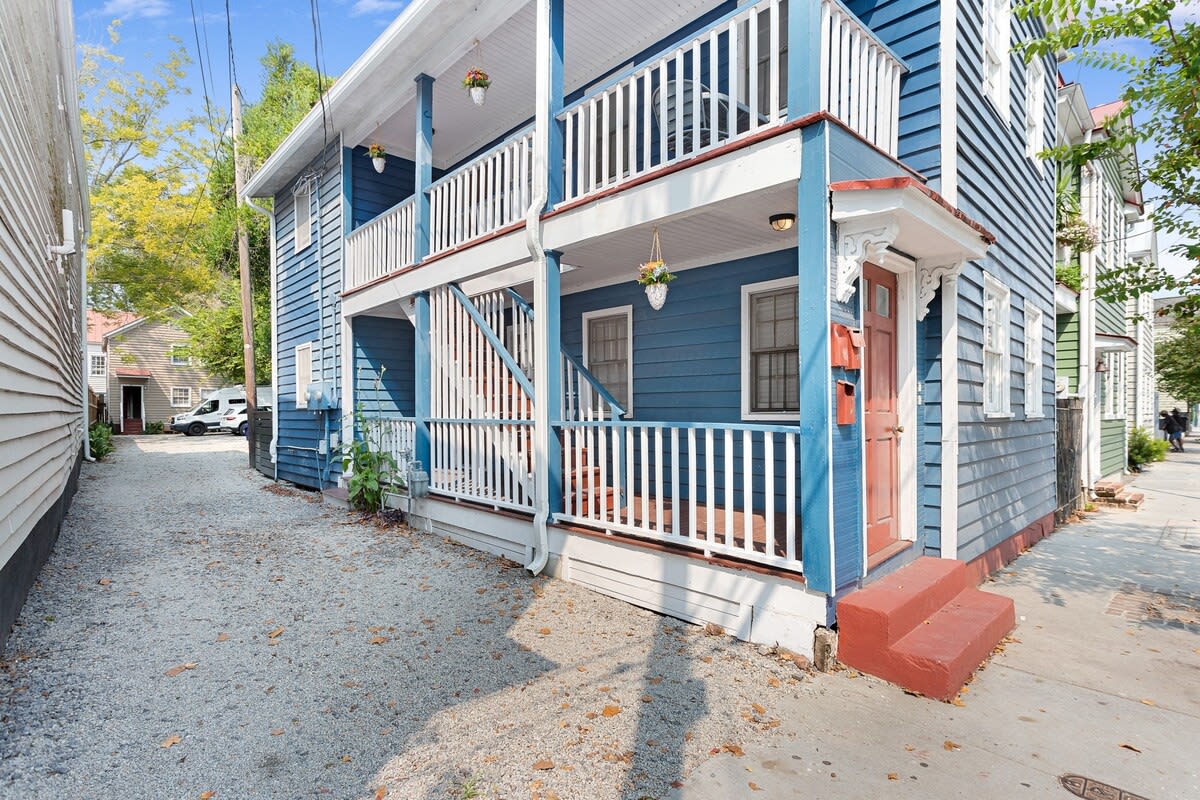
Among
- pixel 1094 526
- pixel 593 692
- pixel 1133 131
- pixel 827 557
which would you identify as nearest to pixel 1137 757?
pixel 827 557

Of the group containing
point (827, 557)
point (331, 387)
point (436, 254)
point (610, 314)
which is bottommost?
point (827, 557)

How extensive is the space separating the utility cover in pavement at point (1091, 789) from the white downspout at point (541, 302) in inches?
143

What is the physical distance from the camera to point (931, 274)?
15.7 feet

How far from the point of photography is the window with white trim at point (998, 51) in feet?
18.2

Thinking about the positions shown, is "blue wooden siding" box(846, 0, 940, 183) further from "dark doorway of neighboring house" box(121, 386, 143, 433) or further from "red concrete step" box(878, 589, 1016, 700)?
"dark doorway of neighboring house" box(121, 386, 143, 433)

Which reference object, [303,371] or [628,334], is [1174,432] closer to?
[628,334]

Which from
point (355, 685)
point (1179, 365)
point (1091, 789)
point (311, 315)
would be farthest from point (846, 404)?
point (1179, 365)

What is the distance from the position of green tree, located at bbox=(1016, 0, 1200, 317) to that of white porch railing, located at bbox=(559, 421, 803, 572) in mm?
3108

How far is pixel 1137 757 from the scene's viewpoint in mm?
2748

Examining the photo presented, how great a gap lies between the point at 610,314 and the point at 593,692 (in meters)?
4.75

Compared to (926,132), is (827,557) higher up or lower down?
lower down

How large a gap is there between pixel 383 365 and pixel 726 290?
5421mm

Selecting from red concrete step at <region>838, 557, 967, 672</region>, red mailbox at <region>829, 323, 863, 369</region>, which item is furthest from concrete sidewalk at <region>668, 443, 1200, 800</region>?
red mailbox at <region>829, 323, 863, 369</region>

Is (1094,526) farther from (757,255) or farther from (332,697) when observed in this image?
(332,697)
